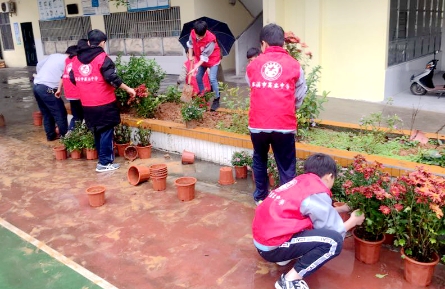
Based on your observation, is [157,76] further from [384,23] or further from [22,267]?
[384,23]

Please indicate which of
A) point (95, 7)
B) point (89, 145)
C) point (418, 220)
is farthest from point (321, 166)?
point (95, 7)

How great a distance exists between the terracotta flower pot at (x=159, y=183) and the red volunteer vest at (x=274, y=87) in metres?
1.52

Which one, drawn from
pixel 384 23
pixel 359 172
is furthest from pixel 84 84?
pixel 384 23

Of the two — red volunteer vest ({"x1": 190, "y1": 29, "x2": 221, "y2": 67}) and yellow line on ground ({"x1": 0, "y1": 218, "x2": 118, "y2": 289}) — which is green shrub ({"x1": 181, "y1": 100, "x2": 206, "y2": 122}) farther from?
yellow line on ground ({"x1": 0, "y1": 218, "x2": 118, "y2": 289})

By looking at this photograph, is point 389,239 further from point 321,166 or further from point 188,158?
point 188,158

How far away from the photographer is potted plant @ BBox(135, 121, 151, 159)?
223 inches

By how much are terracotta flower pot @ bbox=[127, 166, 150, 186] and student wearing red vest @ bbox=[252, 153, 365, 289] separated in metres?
2.30

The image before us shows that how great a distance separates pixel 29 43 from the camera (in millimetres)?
19969

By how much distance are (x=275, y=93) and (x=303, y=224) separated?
1167 mm

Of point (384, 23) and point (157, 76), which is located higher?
point (384, 23)

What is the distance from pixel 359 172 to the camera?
3.21 meters

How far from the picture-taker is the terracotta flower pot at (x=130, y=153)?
567cm

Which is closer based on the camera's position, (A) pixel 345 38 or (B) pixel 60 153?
(B) pixel 60 153

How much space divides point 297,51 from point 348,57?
3777 millimetres
